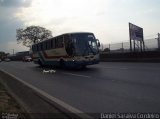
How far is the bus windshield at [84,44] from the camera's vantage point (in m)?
27.3

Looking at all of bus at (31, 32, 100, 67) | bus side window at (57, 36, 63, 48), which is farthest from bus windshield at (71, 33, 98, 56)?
bus side window at (57, 36, 63, 48)

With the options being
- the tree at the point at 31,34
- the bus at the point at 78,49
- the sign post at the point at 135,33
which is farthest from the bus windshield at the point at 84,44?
the tree at the point at 31,34

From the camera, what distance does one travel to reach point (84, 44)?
27.5 m

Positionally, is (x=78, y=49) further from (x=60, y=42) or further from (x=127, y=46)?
(x=127, y=46)

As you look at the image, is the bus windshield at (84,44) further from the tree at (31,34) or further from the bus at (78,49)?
the tree at (31,34)

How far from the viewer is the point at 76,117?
8391 millimetres

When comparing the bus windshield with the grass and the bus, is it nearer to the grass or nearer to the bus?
the bus

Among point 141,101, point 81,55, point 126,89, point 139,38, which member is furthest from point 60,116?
point 139,38

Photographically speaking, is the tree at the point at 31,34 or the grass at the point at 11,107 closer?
the grass at the point at 11,107

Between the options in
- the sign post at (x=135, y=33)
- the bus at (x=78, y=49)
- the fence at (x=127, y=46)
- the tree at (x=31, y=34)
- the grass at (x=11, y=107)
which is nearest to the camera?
the grass at (x=11, y=107)

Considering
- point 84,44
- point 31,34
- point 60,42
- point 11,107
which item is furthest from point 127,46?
point 31,34

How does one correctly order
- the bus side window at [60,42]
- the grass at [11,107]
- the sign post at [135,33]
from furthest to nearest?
the sign post at [135,33]
the bus side window at [60,42]
the grass at [11,107]

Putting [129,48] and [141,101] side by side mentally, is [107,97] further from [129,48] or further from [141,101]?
[129,48]

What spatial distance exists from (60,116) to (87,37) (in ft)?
63.4
